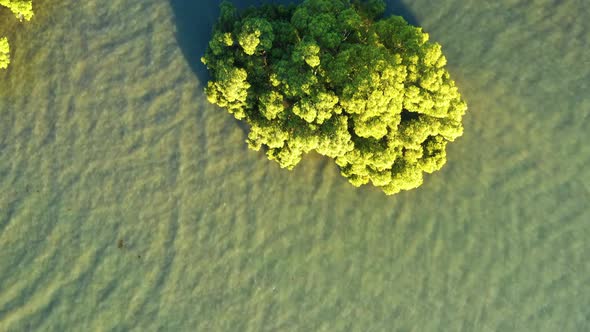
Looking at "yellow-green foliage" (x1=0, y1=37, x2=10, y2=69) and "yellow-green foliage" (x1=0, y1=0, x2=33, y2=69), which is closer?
"yellow-green foliage" (x1=0, y1=0, x2=33, y2=69)

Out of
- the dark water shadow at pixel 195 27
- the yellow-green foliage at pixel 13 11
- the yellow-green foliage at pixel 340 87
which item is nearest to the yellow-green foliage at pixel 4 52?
the yellow-green foliage at pixel 13 11

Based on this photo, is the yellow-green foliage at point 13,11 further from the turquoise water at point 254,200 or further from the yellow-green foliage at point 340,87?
the yellow-green foliage at point 340,87

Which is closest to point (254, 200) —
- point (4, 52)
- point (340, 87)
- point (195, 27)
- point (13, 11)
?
point (340, 87)

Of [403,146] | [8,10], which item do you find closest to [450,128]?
[403,146]

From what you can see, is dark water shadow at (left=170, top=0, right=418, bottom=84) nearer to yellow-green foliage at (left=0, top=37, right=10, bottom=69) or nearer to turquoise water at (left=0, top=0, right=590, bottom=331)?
turquoise water at (left=0, top=0, right=590, bottom=331)

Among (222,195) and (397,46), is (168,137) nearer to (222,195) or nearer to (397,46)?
(222,195)

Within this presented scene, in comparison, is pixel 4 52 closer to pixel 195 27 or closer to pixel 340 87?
pixel 195 27

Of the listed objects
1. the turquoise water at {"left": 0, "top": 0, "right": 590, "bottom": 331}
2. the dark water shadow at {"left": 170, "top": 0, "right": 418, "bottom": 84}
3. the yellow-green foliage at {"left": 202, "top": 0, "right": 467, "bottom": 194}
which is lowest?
the turquoise water at {"left": 0, "top": 0, "right": 590, "bottom": 331}

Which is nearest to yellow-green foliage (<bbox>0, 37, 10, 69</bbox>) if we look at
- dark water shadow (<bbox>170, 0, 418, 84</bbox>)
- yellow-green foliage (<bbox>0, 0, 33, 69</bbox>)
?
yellow-green foliage (<bbox>0, 0, 33, 69</bbox>)
